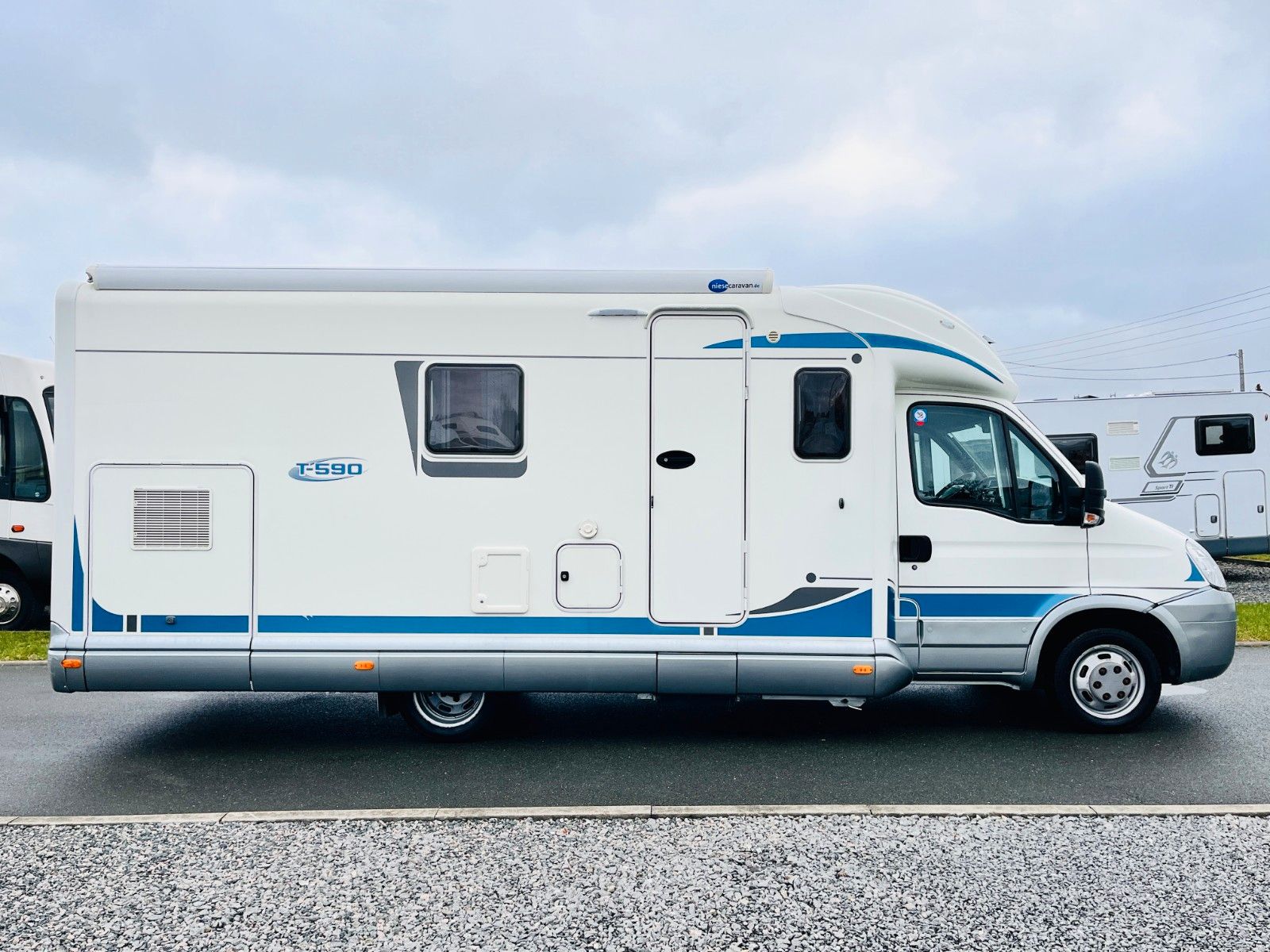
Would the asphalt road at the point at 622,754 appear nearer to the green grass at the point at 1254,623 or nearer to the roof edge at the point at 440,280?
the green grass at the point at 1254,623

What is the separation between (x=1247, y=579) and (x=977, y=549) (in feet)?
38.7

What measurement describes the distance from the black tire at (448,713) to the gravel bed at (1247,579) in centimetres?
978

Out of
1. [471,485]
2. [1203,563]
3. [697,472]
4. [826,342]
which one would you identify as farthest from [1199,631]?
[471,485]

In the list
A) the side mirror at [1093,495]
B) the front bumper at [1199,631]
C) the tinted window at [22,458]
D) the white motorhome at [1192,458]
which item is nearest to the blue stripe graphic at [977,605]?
the side mirror at [1093,495]

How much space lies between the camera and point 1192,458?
1402 cm

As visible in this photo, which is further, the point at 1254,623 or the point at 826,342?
the point at 1254,623

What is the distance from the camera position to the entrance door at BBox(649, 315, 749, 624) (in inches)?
215

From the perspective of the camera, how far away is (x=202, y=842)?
170 inches

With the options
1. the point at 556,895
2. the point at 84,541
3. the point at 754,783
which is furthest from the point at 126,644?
the point at 754,783

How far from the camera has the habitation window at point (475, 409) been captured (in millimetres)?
5457

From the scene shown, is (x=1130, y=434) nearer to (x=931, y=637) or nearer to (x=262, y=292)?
(x=931, y=637)

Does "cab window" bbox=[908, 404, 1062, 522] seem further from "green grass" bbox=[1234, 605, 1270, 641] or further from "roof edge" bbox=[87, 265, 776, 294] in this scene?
"green grass" bbox=[1234, 605, 1270, 641]

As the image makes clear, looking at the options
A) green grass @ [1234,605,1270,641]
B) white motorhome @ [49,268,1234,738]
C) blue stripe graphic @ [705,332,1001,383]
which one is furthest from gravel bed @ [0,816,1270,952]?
green grass @ [1234,605,1270,641]

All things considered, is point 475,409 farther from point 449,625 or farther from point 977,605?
point 977,605
